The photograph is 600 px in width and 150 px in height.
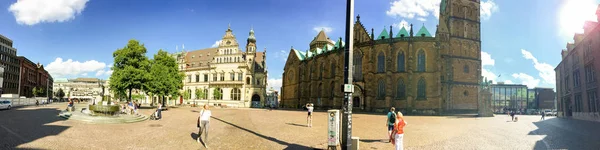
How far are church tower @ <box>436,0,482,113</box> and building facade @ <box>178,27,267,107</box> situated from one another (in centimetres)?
4168

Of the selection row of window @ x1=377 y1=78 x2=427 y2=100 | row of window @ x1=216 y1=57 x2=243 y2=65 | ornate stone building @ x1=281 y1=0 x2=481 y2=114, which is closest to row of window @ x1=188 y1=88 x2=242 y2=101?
row of window @ x1=216 y1=57 x2=243 y2=65

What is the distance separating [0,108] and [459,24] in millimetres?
63986

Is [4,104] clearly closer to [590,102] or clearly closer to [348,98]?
[348,98]

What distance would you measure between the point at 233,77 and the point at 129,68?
107 feet

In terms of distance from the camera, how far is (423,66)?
48.6m

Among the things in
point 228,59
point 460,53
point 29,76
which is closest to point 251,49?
point 228,59

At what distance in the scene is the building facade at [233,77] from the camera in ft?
249

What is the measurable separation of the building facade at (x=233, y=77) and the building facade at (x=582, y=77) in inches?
2227

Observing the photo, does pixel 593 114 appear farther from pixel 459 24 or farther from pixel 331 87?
pixel 331 87

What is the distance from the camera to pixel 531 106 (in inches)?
4097

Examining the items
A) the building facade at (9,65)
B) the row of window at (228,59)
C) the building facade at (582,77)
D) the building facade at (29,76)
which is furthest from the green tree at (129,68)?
the building facade at (29,76)

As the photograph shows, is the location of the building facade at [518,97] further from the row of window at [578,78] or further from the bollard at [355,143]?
the bollard at [355,143]

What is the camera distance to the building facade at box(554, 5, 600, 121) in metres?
35.2

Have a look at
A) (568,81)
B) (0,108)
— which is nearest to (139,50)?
(0,108)
